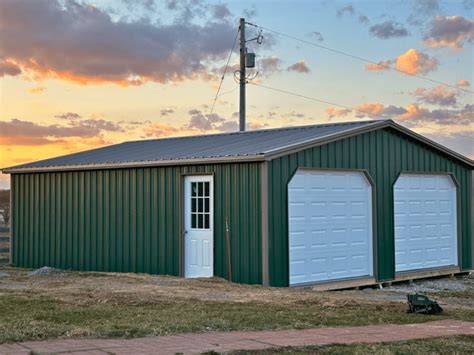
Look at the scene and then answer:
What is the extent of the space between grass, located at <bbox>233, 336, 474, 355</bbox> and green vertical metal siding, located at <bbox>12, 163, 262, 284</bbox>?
6.22 m

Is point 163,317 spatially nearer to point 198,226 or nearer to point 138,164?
point 198,226

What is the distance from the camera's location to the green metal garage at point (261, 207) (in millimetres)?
14641

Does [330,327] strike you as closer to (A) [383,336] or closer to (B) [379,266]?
(A) [383,336]

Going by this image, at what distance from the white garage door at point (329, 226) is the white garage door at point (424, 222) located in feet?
4.18

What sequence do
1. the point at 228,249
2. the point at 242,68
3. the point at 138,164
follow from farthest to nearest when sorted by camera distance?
the point at 242,68, the point at 138,164, the point at 228,249

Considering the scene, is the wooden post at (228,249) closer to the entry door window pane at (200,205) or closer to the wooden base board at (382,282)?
the entry door window pane at (200,205)

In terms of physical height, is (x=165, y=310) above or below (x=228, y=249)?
below

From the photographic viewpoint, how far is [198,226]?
15586 mm

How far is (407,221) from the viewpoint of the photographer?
1788cm

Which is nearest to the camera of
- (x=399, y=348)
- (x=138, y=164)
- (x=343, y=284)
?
(x=399, y=348)

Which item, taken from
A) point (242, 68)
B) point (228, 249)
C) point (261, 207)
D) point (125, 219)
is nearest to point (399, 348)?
point (261, 207)

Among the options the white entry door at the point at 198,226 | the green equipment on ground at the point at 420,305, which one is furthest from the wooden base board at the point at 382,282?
the green equipment on ground at the point at 420,305

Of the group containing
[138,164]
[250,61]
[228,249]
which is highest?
[250,61]

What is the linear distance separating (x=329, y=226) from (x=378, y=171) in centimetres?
214
